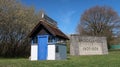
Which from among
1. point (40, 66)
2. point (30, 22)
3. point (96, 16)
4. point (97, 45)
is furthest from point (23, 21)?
point (96, 16)

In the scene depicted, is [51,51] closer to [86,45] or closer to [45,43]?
[45,43]

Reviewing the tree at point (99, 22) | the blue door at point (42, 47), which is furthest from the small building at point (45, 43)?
the tree at point (99, 22)

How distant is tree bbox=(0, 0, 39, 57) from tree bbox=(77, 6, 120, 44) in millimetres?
25652

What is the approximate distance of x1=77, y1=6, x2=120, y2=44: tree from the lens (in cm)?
6112

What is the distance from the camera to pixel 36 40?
2241 centimetres

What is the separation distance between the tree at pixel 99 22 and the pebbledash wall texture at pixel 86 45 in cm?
2286

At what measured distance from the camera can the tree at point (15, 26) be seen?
34169 millimetres

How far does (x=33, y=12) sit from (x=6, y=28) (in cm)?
713

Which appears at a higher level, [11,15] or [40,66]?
[11,15]

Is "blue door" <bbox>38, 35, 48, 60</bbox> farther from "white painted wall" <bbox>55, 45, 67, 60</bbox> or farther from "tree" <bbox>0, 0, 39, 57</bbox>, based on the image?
"tree" <bbox>0, 0, 39, 57</bbox>

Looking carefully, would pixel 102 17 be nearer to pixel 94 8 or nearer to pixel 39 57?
pixel 94 8

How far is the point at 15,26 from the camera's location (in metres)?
35.6

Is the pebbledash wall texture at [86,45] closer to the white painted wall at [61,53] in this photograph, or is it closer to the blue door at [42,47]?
the white painted wall at [61,53]

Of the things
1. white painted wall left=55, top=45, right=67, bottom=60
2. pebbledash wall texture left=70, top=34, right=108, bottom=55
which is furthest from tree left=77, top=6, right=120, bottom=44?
white painted wall left=55, top=45, right=67, bottom=60
